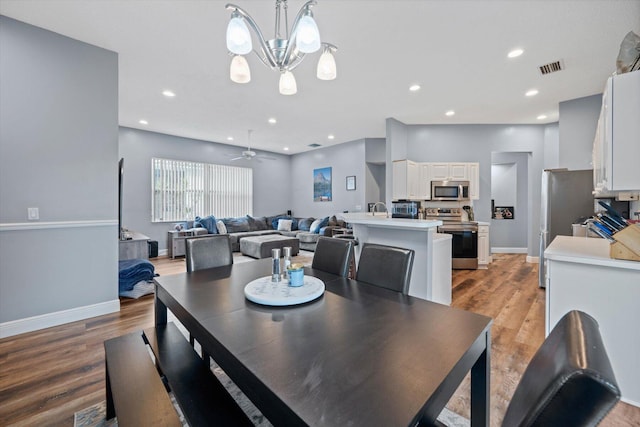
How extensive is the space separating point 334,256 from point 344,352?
1.20 m

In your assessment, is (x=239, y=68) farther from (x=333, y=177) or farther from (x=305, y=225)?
(x=333, y=177)

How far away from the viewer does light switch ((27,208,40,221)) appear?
2586mm

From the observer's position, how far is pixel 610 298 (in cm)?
173

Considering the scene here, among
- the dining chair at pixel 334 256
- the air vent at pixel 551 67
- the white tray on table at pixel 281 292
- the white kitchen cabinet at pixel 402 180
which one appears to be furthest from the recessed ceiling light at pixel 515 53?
the white tray on table at pixel 281 292

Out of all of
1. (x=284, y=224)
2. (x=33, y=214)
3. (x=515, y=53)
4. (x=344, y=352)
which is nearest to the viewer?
(x=344, y=352)

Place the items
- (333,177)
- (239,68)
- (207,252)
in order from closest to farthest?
(239,68) < (207,252) < (333,177)

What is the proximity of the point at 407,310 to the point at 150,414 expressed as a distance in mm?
1139

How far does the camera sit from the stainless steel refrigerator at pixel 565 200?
3598 millimetres

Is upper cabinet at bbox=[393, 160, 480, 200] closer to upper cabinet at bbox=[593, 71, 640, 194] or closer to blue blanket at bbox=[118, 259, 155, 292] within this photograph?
upper cabinet at bbox=[593, 71, 640, 194]

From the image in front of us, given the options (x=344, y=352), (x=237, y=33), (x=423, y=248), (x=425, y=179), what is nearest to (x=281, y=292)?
(x=344, y=352)

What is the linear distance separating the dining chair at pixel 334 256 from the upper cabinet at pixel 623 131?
1.78 meters

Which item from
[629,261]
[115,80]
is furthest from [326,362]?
[115,80]

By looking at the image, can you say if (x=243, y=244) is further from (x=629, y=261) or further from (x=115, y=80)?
(x=629, y=261)

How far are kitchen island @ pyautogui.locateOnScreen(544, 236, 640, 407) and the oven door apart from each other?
3.15 m
